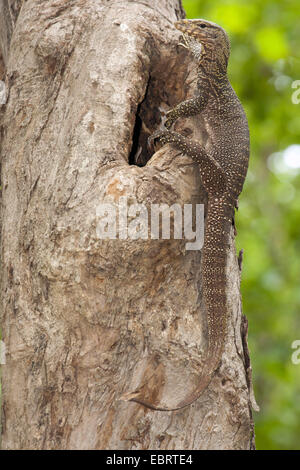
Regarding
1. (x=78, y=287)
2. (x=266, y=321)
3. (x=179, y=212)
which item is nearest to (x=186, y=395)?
(x=78, y=287)

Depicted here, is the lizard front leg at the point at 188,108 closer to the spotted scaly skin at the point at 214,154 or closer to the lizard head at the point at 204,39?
the spotted scaly skin at the point at 214,154

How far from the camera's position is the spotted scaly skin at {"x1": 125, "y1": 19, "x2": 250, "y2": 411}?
246 cm

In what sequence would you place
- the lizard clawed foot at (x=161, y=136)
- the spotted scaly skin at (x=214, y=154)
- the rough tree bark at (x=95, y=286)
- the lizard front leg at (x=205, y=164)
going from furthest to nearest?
the lizard clawed foot at (x=161, y=136) < the lizard front leg at (x=205, y=164) < the spotted scaly skin at (x=214, y=154) < the rough tree bark at (x=95, y=286)

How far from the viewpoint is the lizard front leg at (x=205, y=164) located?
260cm

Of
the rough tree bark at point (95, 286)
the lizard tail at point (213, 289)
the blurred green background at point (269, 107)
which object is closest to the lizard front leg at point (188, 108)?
the rough tree bark at point (95, 286)

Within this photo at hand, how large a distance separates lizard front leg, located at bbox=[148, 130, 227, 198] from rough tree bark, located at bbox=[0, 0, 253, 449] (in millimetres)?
57

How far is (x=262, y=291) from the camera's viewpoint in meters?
6.53

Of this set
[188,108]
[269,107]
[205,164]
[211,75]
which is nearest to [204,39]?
[211,75]

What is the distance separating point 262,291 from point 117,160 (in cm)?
455

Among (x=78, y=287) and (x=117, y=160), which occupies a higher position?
(x=117, y=160)

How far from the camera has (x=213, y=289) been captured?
2.51 meters

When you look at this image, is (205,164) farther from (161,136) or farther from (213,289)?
(213,289)
